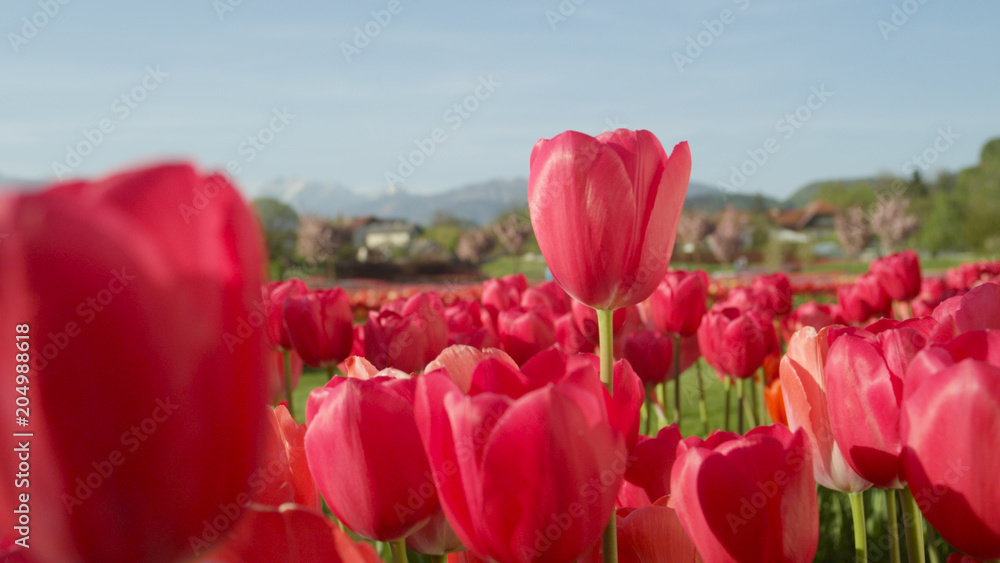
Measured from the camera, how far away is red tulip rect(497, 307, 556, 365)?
1.78 m

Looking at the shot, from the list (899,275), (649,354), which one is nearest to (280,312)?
(649,354)

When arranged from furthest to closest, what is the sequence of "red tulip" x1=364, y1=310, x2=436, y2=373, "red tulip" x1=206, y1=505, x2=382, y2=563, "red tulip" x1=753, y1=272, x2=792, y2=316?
1. "red tulip" x1=753, y1=272, x2=792, y2=316
2. "red tulip" x1=364, y1=310, x2=436, y2=373
3. "red tulip" x1=206, y1=505, x2=382, y2=563

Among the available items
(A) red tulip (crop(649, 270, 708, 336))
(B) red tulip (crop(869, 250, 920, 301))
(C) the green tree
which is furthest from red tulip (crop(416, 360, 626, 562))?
(C) the green tree

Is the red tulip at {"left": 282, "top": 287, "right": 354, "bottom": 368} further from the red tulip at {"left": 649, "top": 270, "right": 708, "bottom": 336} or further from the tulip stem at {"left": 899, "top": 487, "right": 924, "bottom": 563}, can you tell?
the tulip stem at {"left": 899, "top": 487, "right": 924, "bottom": 563}

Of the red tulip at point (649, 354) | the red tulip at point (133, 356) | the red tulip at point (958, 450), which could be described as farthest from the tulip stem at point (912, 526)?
the red tulip at point (649, 354)

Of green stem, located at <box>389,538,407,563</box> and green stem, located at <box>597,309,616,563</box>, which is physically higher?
green stem, located at <box>597,309,616,563</box>

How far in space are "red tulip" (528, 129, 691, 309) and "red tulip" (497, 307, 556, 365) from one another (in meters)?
0.80

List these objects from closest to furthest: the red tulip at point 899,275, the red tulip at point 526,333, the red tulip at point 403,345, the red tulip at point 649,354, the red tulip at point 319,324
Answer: the red tulip at point 403,345
the red tulip at point 526,333
the red tulip at point 319,324
the red tulip at point 649,354
the red tulip at point 899,275

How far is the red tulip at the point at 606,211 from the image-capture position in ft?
3.05

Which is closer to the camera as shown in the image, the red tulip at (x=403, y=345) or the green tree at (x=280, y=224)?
the red tulip at (x=403, y=345)

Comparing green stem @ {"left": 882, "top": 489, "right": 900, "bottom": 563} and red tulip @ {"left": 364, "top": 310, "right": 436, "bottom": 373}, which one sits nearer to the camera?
green stem @ {"left": 882, "top": 489, "right": 900, "bottom": 563}

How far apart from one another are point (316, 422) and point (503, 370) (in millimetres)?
183

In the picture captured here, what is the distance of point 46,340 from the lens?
341 millimetres

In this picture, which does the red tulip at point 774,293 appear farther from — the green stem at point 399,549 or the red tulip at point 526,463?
the red tulip at point 526,463
